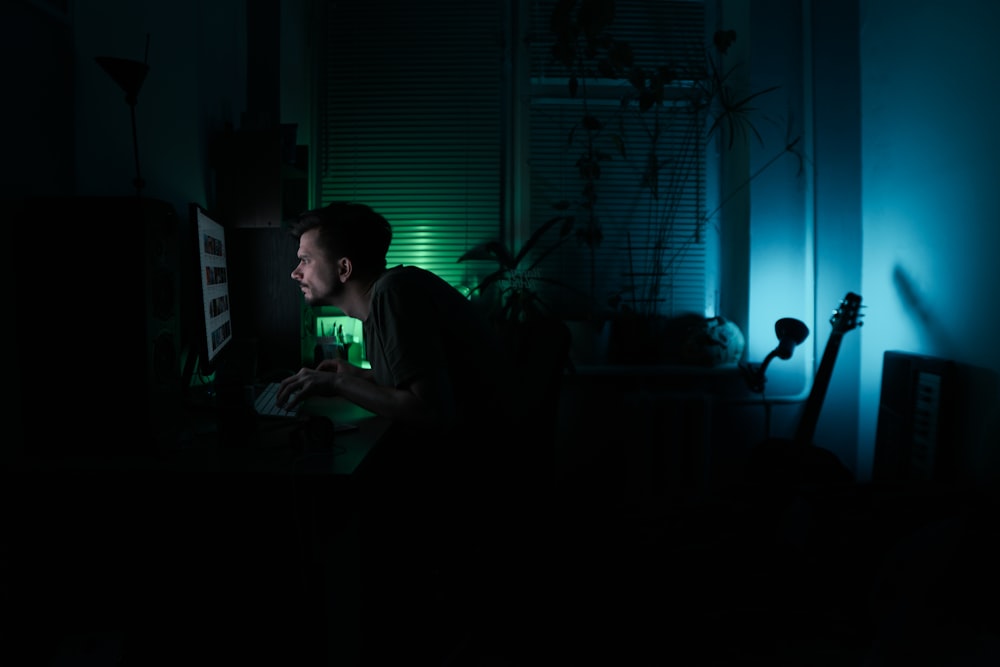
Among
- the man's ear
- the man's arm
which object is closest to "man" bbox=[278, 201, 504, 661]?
the man's arm

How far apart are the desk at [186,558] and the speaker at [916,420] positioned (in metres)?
2.16

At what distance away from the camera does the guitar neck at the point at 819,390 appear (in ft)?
9.00

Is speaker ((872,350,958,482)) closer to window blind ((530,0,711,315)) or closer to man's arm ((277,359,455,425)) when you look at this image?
window blind ((530,0,711,315))

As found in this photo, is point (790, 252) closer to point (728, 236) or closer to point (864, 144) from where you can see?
point (728, 236)

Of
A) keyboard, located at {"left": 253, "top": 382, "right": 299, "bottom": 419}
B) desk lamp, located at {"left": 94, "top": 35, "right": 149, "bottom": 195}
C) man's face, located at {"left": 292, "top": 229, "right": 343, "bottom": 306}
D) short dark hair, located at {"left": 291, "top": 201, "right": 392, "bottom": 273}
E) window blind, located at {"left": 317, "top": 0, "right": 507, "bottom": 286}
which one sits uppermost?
window blind, located at {"left": 317, "top": 0, "right": 507, "bottom": 286}

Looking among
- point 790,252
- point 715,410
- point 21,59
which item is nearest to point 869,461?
point 715,410

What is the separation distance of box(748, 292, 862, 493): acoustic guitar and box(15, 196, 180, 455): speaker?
1.95m

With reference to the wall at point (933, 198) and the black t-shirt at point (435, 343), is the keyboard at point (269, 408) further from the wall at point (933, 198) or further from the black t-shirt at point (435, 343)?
the wall at point (933, 198)

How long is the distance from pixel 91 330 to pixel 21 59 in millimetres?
727

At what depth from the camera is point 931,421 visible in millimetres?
2430

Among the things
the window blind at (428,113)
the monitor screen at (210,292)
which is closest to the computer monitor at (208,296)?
the monitor screen at (210,292)

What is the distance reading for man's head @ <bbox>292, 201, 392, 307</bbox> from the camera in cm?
199

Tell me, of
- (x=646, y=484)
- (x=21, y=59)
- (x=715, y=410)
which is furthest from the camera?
(x=715, y=410)

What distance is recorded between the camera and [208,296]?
179cm
